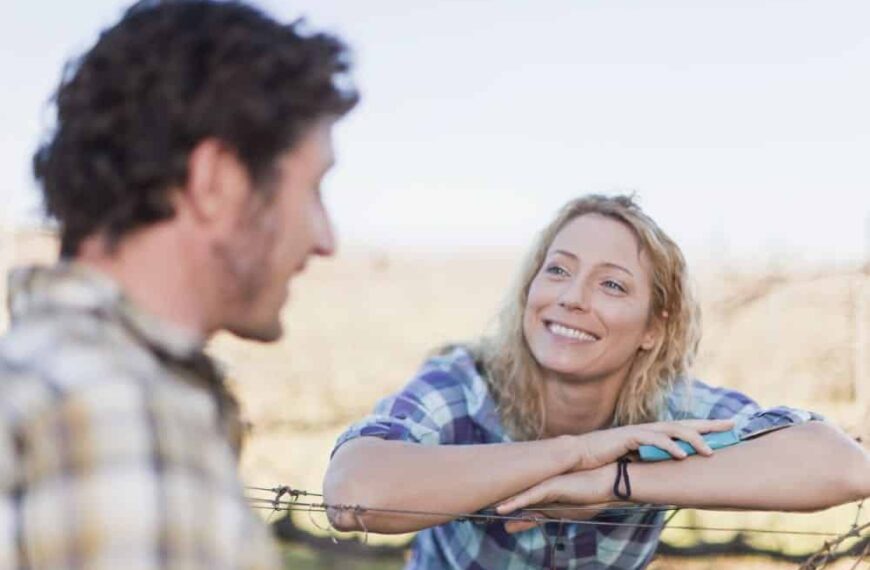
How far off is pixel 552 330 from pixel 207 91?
2.16 metres

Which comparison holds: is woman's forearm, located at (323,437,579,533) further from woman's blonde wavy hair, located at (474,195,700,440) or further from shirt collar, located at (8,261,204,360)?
shirt collar, located at (8,261,204,360)

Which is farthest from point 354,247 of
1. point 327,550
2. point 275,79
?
point 275,79

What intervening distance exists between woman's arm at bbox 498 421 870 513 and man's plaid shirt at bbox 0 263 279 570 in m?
1.88

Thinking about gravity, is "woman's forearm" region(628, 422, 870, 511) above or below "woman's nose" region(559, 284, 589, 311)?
below

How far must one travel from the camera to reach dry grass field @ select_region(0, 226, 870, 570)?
8023 millimetres

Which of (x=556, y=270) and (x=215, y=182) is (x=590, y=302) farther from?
(x=215, y=182)

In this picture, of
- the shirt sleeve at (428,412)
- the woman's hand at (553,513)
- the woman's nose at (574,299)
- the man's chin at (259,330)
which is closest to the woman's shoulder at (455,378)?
the shirt sleeve at (428,412)

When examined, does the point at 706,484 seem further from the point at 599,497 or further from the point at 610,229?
the point at 610,229

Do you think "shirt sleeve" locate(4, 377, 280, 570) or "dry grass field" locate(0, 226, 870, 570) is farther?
"dry grass field" locate(0, 226, 870, 570)

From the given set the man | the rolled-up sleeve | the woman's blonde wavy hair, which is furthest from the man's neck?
the woman's blonde wavy hair

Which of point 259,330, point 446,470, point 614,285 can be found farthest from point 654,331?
point 259,330

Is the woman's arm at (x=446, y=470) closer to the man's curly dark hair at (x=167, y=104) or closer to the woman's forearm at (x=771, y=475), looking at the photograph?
the woman's forearm at (x=771, y=475)

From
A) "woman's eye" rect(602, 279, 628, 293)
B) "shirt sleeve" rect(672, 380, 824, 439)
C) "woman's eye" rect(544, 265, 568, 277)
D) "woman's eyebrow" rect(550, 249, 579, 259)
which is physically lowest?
"shirt sleeve" rect(672, 380, 824, 439)

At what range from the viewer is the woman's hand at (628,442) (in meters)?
3.08
